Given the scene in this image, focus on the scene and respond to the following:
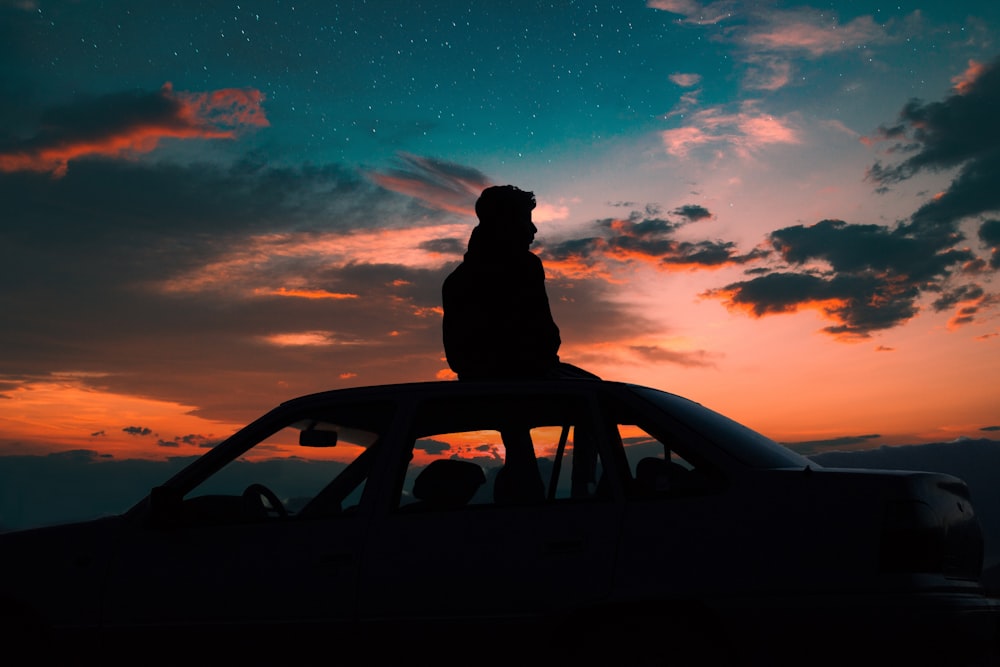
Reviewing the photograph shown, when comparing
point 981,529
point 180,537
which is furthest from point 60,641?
point 981,529

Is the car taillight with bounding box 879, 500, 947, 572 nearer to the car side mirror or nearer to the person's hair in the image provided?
the car side mirror

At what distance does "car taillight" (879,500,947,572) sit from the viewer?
3070mm

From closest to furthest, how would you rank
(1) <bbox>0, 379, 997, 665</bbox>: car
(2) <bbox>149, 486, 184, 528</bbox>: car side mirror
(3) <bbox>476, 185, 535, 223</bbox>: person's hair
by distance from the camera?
(1) <bbox>0, 379, 997, 665</bbox>: car → (2) <bbox>149, 486, 184, 528</bbox>: car side mirror → (3) <bbox>476, 185, 535, 223</bbox>: person's hair

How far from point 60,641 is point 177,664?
2.07ft

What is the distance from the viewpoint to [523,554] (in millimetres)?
3301

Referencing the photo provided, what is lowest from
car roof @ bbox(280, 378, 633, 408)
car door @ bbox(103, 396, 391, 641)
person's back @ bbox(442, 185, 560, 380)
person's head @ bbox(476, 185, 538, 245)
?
car door @ bbox(103, 396, 391, 641)

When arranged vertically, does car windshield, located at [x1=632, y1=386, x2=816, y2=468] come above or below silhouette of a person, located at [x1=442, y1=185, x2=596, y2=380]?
below

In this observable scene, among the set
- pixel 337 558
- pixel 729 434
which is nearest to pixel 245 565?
pixel 337 558

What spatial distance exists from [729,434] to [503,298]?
2.48 m

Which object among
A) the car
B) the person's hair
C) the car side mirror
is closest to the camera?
the car

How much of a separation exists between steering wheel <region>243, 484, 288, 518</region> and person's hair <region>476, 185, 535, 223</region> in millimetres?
2397

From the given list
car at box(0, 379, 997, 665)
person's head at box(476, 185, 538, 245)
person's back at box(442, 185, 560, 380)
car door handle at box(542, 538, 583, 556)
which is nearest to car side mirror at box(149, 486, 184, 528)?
car at box(0, 379, 997, 665)

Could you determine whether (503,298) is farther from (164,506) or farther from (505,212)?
(164,506)

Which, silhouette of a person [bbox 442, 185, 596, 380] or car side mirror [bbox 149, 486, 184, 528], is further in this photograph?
silhouette of a person [bbox 442, 185, 596, 380]
